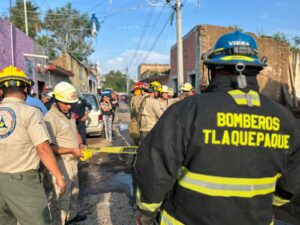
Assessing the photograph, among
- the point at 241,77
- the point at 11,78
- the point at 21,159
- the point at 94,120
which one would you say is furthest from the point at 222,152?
the point at 94,120

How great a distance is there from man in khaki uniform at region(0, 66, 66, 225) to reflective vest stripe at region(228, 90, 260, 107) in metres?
1.68

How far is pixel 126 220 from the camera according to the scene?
14.7 ft

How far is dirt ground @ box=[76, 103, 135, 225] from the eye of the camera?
461 centimetres

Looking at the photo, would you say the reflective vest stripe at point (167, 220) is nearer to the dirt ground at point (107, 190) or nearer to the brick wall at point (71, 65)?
the dirt ground at point (107, 190)

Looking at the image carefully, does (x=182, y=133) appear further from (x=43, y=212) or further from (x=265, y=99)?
(x=43, y=212)

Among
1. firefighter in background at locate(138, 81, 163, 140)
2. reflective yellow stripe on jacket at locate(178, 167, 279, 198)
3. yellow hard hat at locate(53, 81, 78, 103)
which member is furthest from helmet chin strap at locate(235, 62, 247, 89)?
firefighter in background at locate(138, 81, 163, 140)

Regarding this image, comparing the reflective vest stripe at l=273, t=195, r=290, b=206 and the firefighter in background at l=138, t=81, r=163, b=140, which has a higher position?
the firefighter in background at l=138, t=81, r=163, b=140

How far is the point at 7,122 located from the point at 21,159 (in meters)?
0.33

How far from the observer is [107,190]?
588cm

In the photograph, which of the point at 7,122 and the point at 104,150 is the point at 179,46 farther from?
the point at 7,122

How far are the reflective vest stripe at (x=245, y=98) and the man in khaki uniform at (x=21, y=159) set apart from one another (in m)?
1.68

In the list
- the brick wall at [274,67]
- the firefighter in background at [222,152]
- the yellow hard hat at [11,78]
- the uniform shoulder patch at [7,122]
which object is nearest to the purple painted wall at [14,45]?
the yellow hard hat at [11,78]

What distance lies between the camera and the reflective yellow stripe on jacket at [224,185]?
5.38 feet

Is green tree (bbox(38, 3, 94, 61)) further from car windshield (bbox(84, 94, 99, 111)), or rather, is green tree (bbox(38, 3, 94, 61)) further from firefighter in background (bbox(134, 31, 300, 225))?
firefighter in background (bbox(134, 31, 300, 225))
